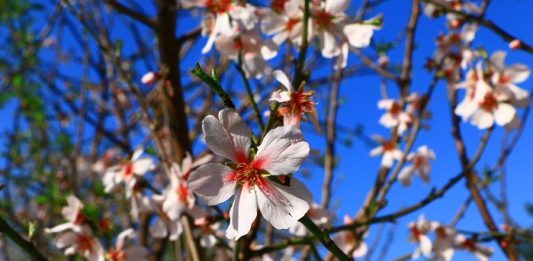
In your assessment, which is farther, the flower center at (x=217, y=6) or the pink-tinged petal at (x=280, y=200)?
the flower center at (x=217, y=6)

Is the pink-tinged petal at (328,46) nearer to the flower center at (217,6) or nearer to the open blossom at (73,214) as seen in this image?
the flower center at (217,6)

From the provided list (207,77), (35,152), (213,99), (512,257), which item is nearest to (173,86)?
(213,99)

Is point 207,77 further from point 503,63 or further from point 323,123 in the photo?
point 323,123

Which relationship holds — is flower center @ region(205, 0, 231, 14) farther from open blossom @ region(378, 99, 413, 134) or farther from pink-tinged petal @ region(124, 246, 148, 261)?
open blossom @ region(378, 99, 413, 134)

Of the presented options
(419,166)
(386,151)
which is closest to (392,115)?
(386,151)

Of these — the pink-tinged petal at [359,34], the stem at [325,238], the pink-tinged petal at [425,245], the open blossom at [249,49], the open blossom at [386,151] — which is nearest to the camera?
the stem at [325,238]

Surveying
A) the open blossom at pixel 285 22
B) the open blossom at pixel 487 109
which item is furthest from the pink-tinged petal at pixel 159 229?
the open blossom at pixel 487 109
